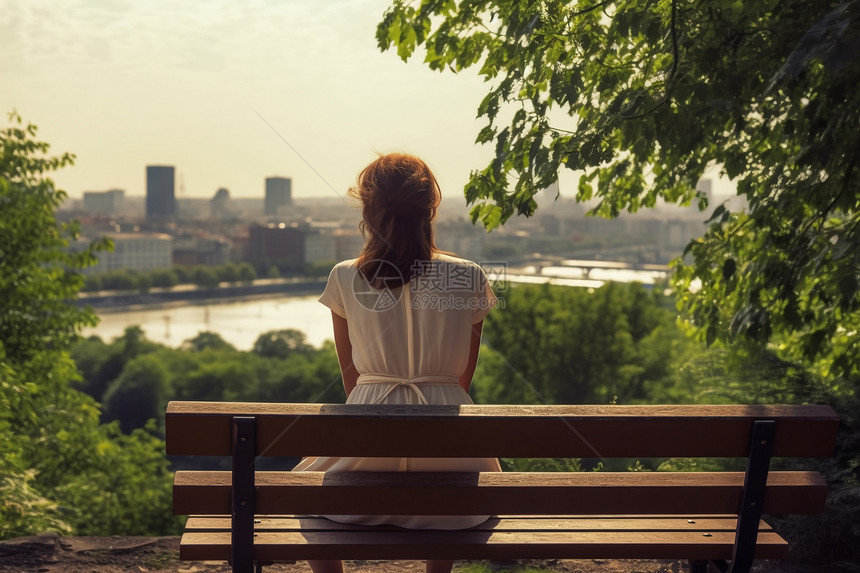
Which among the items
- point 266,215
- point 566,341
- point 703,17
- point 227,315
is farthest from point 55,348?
point 227,315

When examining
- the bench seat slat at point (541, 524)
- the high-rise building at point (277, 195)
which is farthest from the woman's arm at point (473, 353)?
the high-rise building at point (277, 195)

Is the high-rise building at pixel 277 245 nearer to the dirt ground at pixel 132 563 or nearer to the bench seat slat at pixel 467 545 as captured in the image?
the dirt ground at pixel 132 563

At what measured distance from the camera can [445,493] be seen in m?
2.46

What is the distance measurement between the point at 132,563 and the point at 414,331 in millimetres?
2249

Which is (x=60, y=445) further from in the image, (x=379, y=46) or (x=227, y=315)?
(x=227, y=315)

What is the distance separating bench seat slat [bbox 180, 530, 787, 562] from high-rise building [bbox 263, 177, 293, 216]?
7144 cm

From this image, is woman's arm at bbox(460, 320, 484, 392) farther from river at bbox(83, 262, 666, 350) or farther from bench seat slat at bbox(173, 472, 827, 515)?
river at bbox(83, 262, 666, 350)

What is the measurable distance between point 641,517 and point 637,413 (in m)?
0.59

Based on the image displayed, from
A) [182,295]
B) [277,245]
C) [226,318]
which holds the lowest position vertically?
[226,318]

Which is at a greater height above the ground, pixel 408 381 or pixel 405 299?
pixel 405 299

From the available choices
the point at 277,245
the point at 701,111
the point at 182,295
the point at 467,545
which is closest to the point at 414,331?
the point at 467,545

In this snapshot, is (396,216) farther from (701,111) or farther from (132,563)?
(132,563)

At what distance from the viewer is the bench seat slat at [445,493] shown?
246cm

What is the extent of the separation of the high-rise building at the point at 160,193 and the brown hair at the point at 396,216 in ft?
317
